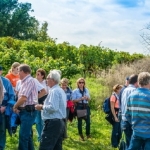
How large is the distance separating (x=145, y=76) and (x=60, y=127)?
1.73 metres

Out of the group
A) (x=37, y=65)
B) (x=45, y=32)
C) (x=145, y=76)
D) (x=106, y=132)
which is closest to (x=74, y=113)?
(x=106, y=132)

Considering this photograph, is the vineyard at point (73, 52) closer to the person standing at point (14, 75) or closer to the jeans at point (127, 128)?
the person standing at point (14, 75)

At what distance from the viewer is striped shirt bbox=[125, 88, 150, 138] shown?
22.6 ft

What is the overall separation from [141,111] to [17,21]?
188 ft

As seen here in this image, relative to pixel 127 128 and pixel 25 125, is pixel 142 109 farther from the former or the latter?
pixel 25 125

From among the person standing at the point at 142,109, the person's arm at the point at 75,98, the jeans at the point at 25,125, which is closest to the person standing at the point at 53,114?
the jeans at the point at 25,125

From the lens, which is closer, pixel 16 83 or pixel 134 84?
pixel 134 84

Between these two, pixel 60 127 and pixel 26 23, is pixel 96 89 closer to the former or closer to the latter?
pixel 60 127

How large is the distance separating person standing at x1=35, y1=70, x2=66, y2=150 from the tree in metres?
52.3

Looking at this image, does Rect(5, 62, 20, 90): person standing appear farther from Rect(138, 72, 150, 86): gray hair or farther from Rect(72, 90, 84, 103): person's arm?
Rect(138, 72, 150, 86): gray hair

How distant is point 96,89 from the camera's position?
20.1 metres

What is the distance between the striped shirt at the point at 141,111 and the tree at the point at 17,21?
52.7 m

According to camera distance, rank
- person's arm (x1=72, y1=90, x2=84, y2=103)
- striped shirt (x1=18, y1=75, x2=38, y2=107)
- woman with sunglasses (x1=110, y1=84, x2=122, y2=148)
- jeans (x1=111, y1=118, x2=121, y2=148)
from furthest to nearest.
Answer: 1. person's arm (x1=72, y1=90, x2=84, y2=103)
2. jeans (x1=111, y1=118, x2=121, y2=148)
3. woman with sunglasses (x1=110, y1=84, x2=122, y2=148)
4. striped shirt (x1=18, y1=75, x2=38, y2=107)

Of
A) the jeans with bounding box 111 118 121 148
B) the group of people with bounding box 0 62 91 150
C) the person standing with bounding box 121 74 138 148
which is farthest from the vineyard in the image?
the group of people with bounding box 0 62 91 150
